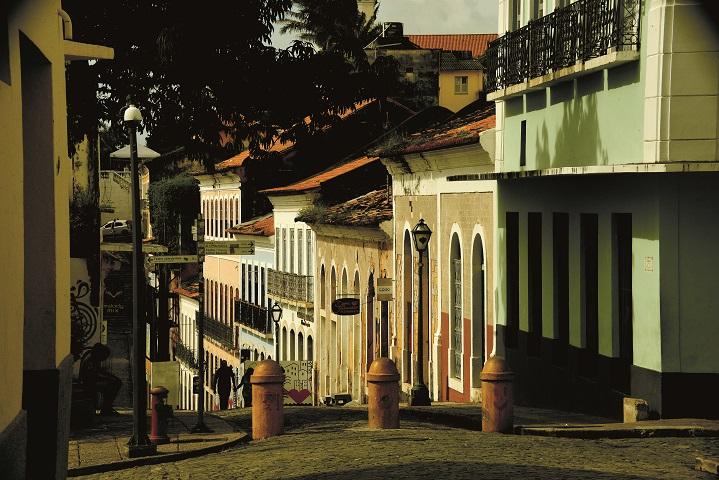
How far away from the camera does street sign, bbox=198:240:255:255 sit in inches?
842

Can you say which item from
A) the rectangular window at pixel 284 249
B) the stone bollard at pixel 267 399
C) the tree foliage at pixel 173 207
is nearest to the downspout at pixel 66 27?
the stone bollard at pixel 267 399

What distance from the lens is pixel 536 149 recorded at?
25047 millimetres

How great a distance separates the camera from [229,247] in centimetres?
2161

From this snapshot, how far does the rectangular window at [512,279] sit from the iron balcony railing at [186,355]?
42.4 m

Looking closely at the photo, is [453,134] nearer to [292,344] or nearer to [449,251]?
[449,251]

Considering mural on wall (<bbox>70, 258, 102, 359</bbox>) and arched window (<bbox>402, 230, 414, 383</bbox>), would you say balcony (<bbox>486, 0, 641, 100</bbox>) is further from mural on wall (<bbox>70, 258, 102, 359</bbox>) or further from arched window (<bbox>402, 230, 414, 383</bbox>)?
arched window (<bbox>402, 230, 414, 383</bbox>)

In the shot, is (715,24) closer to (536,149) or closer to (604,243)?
(604,243)

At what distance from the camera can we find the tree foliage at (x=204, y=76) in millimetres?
22484

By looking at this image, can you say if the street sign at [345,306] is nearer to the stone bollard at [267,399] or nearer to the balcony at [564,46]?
the balcony at [564,46]

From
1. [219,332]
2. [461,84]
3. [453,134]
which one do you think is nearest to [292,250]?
[219,332]

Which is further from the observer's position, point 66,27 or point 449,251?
point 449,251

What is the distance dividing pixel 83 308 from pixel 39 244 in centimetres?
1880

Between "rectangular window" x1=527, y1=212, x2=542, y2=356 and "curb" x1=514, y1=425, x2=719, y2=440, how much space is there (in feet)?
21.3

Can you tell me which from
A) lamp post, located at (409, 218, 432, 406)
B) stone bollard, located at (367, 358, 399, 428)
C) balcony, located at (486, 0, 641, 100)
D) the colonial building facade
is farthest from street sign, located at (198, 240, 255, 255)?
balcony, located at (486, 0, 641, 100)
